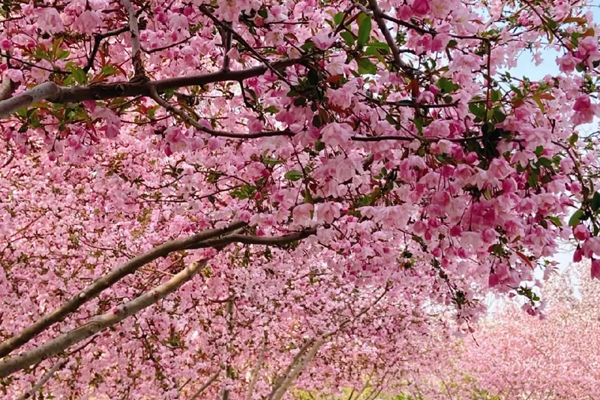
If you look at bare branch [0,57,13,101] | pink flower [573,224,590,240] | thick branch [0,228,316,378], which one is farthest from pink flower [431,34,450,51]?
bare branch [0,57,13,101]

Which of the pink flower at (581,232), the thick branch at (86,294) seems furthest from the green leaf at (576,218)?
the thick branch at (86,294)

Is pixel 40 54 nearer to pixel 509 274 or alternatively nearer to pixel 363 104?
pixel 363 104

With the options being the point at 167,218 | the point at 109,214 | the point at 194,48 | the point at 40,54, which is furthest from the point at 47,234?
the point at 40,54

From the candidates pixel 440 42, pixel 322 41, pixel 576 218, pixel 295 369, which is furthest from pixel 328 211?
pixel 295 369

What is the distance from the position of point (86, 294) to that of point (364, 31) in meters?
3.02

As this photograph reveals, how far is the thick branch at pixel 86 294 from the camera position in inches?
157

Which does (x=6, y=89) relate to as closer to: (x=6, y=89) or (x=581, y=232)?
(x=6, y=89)

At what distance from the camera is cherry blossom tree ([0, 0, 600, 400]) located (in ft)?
6.77

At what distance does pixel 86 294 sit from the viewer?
4.00 metres

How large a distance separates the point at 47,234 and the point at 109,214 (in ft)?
2.44

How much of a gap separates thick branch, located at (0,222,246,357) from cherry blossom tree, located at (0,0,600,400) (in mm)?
16

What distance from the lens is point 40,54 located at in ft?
8.73

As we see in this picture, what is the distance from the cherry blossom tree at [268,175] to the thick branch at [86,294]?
16 mm

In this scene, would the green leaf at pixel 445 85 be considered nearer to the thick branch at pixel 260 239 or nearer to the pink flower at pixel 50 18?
the pink flower at pixel 50 18
